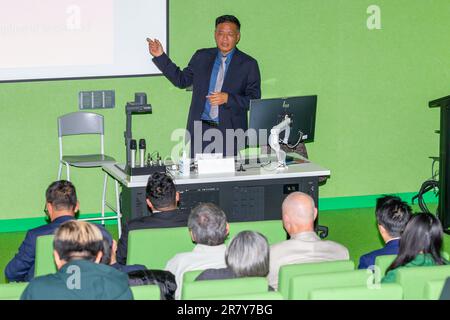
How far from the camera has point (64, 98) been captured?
319 inches

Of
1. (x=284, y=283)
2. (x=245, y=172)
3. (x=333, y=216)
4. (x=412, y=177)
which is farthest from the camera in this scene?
(x=412, y=177)

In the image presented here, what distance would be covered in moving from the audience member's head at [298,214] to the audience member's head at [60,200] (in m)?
1.32

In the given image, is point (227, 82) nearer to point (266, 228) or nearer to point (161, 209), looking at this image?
point (161, 209)

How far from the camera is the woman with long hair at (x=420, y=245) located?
452 centimetres

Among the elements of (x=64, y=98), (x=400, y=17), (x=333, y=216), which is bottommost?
(x=333, y=216)

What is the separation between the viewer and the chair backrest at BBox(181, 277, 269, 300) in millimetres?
3961

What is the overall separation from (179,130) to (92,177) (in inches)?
37.1

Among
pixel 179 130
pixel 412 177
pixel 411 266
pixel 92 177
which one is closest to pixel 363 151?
pixel 412 177

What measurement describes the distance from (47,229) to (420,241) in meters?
2.19

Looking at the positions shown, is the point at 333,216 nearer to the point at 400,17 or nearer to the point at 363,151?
the point at 363,151

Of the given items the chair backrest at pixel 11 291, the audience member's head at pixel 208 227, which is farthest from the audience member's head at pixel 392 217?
the chair backrest at pixel 11 291

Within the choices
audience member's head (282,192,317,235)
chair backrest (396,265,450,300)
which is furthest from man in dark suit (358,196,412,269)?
chair backrest (396,265,450,300)

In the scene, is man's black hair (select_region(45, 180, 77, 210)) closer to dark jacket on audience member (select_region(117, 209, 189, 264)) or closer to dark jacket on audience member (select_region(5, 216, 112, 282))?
dark jacket on audience member (select_region(5, 216, 112, 282))

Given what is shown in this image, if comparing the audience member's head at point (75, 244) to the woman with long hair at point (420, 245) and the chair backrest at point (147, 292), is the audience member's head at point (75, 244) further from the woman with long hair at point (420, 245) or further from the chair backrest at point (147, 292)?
the woman with long hair at point (420, 245)
